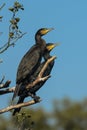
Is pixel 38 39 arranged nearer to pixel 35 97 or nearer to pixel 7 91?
pixel 35 97

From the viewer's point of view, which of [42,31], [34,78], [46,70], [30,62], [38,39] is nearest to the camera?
[34,78]

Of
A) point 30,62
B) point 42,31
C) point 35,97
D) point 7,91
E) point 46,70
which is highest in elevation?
point 42,31

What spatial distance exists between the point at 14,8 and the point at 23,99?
6.73 feet

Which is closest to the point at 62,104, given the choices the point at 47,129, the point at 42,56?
the point at 47,129

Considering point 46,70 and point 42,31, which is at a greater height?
point 42,31

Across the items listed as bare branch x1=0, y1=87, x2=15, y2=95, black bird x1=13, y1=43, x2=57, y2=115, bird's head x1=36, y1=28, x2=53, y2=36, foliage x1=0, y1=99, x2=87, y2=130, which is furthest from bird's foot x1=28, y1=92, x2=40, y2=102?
foliage x1=0, y1=99, x2=87, y2=130

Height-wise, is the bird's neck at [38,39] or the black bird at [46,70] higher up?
the bird's neck at [38,39]

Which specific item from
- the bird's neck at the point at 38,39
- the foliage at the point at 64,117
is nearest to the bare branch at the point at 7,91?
the bird's neck at the point at 38,39

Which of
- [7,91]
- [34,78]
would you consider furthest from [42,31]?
[7,91]

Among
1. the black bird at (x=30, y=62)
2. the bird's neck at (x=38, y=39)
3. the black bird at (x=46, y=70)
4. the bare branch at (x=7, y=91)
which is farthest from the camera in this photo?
the bird's neck at (x=38, y=39)

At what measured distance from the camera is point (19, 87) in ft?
43.8

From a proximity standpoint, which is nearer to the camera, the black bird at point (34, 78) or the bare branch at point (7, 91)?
the bare branch at point (7, 91)

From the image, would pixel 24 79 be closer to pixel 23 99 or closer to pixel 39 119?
pixel 23 99

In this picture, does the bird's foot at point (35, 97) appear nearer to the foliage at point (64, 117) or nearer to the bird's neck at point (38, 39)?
the bird's neck at point (38, 39)
